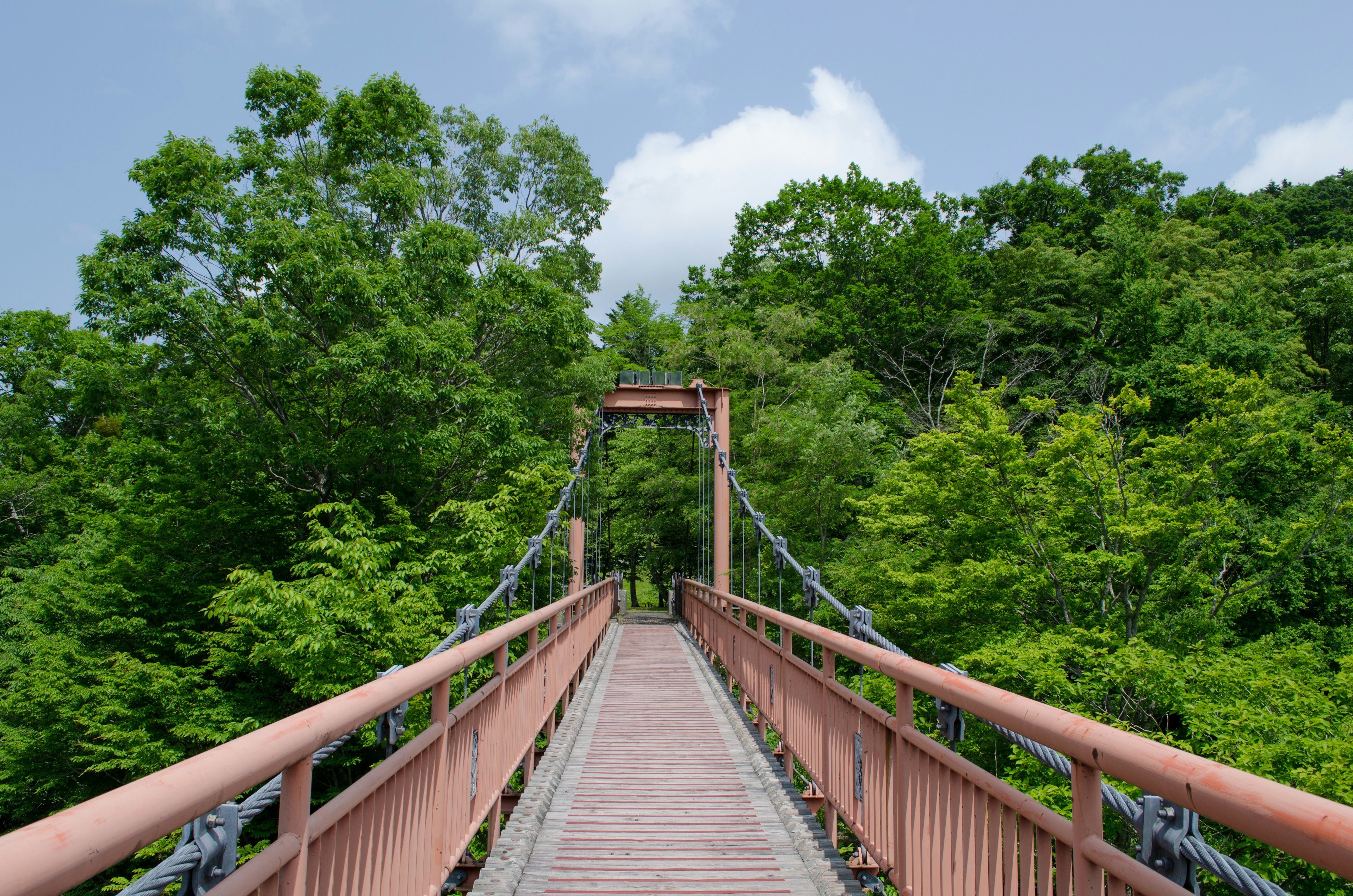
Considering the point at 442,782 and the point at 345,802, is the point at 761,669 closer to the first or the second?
the point at 442,782

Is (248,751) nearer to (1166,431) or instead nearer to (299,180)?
(299,180)

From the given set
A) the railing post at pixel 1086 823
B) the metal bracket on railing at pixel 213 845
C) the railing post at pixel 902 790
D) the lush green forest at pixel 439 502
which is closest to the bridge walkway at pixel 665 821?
the railing post at pixel 902 790

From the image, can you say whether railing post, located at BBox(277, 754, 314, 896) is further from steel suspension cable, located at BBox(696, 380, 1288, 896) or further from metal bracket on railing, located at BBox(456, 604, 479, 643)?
metal bracket on railing, located at BBox(456, 604, 479, 643)

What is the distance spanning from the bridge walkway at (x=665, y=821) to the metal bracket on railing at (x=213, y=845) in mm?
1764

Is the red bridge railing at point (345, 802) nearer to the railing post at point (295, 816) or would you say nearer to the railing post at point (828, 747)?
the railing post at point (295, 816)

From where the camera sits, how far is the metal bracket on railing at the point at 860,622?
317 centimetres

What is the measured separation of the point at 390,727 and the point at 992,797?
1463mm

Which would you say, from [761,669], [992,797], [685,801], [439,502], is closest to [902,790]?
[992,797]

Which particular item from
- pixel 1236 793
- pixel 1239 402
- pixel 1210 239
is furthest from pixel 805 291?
pixel 1236 793

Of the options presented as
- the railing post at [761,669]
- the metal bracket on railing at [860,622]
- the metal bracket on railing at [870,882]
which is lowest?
the metal bracket on railing at [870,882]

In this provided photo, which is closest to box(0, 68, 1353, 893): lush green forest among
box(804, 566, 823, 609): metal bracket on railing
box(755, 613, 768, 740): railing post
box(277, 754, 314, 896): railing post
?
box(755, 613, 768, 740): railing post

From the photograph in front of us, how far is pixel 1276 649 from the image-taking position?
11375 millimetres

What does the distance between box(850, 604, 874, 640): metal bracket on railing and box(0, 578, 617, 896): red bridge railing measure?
143 centimetres

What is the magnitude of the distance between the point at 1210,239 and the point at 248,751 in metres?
36.4
